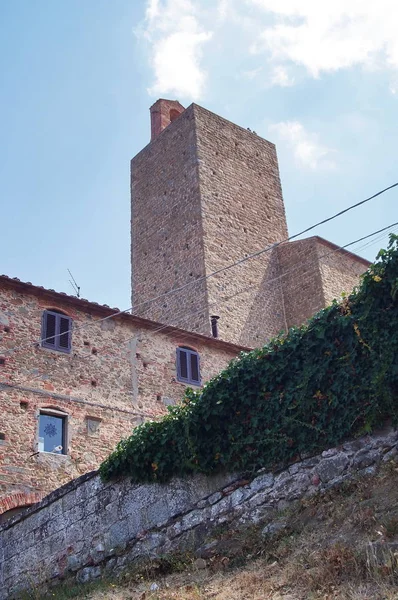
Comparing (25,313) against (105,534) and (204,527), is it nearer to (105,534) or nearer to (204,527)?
(105,534)

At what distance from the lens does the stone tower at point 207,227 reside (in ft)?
75.3

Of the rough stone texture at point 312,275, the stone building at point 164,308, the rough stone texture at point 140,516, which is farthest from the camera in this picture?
the rough stone texture at point 312,275

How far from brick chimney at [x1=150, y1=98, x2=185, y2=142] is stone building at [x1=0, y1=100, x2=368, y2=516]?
59 mm

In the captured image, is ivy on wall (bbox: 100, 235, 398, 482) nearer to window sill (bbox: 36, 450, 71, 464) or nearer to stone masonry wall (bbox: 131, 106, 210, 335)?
window sill (bbox: 36, 450, 71, 464)

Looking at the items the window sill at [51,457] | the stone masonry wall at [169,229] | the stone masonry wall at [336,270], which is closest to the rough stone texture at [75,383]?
the window sill at [51,457]

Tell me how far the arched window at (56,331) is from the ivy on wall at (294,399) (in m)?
6.06

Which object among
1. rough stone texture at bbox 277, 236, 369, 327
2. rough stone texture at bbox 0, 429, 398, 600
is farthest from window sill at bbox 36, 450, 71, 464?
rough stone texture at bbox 277, 236, 369, 327

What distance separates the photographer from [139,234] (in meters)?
26.6

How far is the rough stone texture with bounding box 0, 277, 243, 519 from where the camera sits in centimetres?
1366

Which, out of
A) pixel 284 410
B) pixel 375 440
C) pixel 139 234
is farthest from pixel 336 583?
pixel 139 234

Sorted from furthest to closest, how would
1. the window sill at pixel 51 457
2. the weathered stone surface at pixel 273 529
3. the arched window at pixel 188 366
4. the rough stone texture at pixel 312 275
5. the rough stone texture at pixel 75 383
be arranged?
1. the rough stone texture at pixel 312 275
2. the arched window at pixel 188 366
3. the window sill at pixel 51 457
4. the rough stone texture at pixel 75 383
5. the weathered stone surface at pixel 273 529

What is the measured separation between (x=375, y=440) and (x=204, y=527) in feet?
7.26

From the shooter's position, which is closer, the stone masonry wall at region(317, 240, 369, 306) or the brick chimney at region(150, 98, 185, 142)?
the stone masonry wall at region(317, 240, 369, 306)

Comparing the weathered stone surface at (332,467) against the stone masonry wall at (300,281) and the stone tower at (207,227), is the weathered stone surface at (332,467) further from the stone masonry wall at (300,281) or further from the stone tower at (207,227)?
the stone masonry wall at (300,281)
